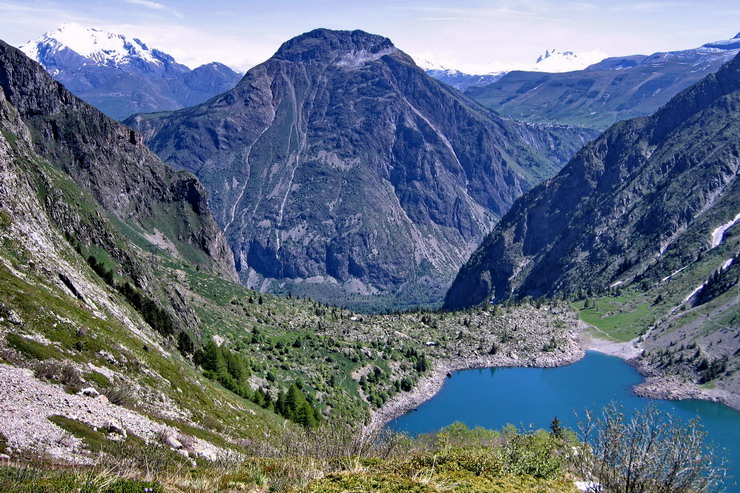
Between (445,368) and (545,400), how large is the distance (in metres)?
23.6

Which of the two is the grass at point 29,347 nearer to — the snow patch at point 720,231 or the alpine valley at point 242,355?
the alpine valley at point 242,355

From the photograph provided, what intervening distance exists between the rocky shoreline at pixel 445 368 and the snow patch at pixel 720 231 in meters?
69.8

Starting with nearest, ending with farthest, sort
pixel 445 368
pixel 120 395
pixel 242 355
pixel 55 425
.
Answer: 1. pixel 55 425
2. pixel 120 395
3. pixel 242 355
4. pixel 445 368

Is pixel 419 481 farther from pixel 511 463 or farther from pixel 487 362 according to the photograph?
pixel 487 362

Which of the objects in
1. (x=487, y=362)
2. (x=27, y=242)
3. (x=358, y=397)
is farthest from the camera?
(x=487, y=362)

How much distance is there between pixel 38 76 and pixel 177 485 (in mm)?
182351

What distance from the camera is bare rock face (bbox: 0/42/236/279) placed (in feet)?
536

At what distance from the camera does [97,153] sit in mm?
173125

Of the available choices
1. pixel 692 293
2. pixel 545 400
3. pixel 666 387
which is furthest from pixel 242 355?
pixel 692 293

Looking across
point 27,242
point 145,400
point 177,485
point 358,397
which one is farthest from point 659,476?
point 358,397

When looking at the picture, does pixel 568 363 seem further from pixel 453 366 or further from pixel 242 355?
A: pixel 242 355

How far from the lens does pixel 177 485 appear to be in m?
17.7

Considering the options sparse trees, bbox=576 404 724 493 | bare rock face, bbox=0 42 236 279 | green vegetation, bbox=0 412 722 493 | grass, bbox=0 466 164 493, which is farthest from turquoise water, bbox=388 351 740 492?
bare rock face, bbox=0 42 236 279

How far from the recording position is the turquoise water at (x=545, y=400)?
104 meters
